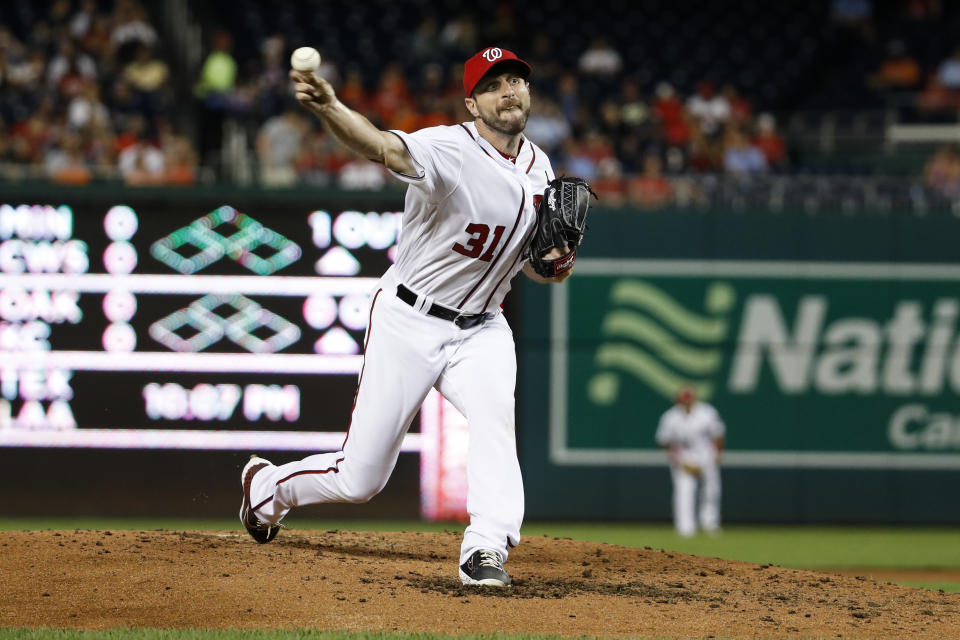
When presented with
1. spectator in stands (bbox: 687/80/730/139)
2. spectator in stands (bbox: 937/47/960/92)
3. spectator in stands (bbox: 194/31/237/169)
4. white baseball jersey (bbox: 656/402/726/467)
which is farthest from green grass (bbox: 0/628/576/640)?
spectator in stands (bbox: 937/47/960/92)

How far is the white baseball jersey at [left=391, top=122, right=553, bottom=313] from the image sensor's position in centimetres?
516

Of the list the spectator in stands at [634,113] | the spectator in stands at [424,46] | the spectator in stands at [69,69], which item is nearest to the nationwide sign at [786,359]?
the spectator in stands at [634,113]

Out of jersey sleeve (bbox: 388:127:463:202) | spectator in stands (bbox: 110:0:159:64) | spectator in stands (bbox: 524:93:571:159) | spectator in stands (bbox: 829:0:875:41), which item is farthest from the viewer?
spectator in stands (bbox: 829:0:875:41)

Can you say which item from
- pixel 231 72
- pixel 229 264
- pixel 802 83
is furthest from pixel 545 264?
pixel 802 83

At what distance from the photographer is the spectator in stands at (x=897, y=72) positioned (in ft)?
53.9

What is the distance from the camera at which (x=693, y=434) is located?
12.0 metres

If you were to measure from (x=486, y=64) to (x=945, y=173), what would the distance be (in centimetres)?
946

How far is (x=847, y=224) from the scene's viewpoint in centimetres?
1266

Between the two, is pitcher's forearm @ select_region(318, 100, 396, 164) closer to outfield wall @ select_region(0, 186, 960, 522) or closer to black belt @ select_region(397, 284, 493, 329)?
black belt @ select_region(397, 284, 493, 329)

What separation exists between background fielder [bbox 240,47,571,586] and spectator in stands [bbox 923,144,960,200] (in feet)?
27.7

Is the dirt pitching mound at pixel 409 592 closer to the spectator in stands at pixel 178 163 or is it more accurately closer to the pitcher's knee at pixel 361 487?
the pitcher's knee at pixel 361 487

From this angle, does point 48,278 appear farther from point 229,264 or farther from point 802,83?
point 802,83

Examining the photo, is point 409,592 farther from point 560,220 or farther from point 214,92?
point 214,92

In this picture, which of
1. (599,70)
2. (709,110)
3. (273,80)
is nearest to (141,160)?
(273,80)
